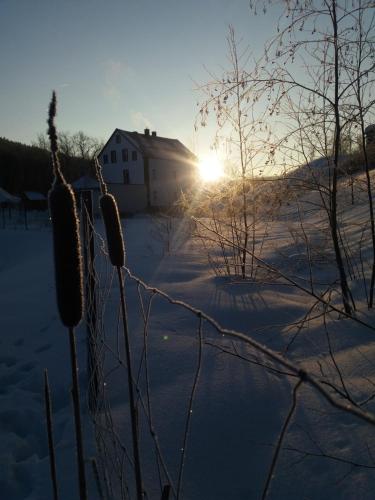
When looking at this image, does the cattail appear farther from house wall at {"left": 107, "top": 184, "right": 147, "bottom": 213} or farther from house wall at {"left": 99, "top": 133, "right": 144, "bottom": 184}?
house wall at {"left": 99, "top": 133, "right": 144, "bottom": 184}

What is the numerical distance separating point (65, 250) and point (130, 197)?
3482 cm

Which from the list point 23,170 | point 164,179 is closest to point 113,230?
point 164,179

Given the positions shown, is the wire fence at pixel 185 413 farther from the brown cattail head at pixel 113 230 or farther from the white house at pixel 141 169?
the white house at pixel 141 169

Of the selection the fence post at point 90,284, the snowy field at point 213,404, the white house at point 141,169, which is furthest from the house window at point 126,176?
the fence post at point 90,284

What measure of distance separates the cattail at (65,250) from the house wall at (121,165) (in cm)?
3642

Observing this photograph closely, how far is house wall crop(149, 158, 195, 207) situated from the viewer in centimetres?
3722

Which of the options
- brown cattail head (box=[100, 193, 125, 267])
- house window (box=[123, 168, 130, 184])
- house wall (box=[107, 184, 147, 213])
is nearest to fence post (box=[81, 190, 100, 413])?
brown cattail head (box=[100, 193, 125, 267])

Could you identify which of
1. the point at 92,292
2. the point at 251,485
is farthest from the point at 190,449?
the point at 92,292

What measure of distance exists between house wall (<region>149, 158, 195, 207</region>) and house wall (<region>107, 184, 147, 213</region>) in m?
1.39

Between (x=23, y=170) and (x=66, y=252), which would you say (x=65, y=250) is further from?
(x=23, y=170)

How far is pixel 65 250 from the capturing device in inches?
24.0

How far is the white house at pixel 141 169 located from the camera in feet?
116

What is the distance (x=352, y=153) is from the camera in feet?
13.2

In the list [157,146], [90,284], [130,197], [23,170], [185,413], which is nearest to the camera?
[185,413]
